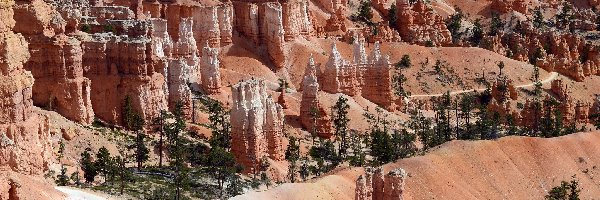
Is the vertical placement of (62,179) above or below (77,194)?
above

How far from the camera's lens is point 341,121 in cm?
11906

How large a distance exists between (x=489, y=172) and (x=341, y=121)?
23238 millimetres

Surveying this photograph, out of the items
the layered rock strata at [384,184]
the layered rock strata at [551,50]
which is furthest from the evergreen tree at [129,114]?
the layered rock strata at [551,50]

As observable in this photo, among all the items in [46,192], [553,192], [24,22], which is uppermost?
[24,22]

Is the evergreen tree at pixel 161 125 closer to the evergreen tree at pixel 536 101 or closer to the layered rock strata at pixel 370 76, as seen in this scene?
the layered rock strata at pixel 370 76

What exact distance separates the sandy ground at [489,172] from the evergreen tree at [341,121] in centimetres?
1667

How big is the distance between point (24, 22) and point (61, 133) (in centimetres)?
841

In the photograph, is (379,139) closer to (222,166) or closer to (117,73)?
(222,166)

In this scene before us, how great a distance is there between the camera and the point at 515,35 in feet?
580

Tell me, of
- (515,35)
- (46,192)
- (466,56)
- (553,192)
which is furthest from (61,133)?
(515,35)

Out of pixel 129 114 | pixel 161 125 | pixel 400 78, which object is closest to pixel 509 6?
pixel 400 78

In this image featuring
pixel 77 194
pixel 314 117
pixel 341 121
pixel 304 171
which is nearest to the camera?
pixel 77 194

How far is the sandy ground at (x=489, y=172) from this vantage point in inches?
3401

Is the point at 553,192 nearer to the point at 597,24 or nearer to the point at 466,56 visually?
the point at 466,56
